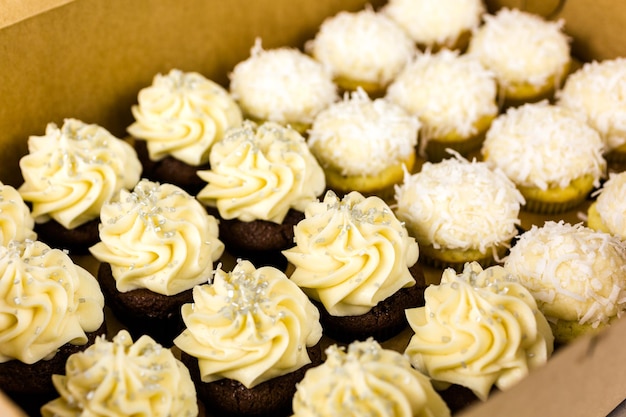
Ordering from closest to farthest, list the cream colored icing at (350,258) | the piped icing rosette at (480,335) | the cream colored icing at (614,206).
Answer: the piped icing rosette at (480,335) < the cream colored icing at (350,258) < the cream colored icing at (614,206)

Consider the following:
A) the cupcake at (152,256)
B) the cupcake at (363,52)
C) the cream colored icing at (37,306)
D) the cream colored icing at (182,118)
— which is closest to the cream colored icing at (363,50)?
the cupcake at (363,52)

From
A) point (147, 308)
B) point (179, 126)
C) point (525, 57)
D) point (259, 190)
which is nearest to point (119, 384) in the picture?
point (147, 308)

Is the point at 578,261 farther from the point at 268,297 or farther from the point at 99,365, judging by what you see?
the point at 99,365

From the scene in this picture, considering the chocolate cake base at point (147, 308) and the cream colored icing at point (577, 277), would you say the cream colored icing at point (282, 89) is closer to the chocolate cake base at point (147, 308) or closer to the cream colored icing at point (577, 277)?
the chocolate cake base at point (147, 308)

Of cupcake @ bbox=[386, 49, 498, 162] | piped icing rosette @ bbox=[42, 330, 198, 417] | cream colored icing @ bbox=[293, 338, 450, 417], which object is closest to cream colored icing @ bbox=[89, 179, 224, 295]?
piped icing rosette @ bbox=[42, 330, 198, 417]

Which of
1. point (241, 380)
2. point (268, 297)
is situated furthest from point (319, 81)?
point (241, 380)

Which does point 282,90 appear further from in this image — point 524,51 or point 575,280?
point 575,280

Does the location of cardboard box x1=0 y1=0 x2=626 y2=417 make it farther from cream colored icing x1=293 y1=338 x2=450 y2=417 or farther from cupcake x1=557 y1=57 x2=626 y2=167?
cream colored icing x1=293 y1=338 x2=450 y2=417
